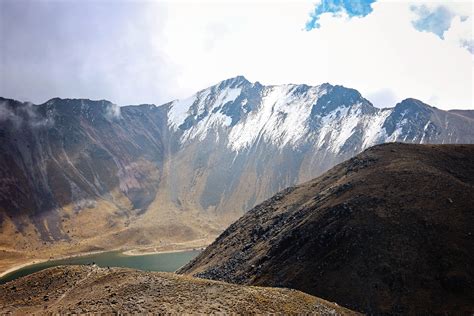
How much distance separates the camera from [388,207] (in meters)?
67.4

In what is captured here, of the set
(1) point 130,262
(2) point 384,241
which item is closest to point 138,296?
(2) point 384,241

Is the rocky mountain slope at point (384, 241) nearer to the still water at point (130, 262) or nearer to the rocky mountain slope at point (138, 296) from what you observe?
the rocky mountain slope at point (138, 296)

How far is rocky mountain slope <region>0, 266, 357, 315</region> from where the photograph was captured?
34.9 metres

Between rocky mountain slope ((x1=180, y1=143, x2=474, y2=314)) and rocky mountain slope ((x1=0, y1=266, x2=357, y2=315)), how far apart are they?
48.4ft

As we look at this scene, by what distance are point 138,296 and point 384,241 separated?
3967 centimetres

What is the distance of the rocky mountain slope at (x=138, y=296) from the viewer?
115 feet

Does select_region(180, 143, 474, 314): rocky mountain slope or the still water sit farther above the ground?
select_region(180, 143, 474, 314): rocky mountain slope

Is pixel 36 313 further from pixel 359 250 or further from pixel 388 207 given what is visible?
pixel 388 207

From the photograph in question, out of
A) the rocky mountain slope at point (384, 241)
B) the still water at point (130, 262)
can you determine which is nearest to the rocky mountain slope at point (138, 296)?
the rocky mountain slope at point (384, 241)

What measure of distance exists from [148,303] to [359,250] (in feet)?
122

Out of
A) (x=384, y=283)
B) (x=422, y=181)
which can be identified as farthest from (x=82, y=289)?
(x=422, y=181)

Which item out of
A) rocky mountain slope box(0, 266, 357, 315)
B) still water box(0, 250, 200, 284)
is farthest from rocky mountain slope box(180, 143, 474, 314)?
still water box(0, 250, 200, 284)

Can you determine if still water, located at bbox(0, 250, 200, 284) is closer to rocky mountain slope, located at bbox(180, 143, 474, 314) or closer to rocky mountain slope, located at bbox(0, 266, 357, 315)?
rocky mountain slope, located at bbox(180, 143, 474, 314)

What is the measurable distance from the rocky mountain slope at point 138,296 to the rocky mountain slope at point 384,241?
14.7 meters
